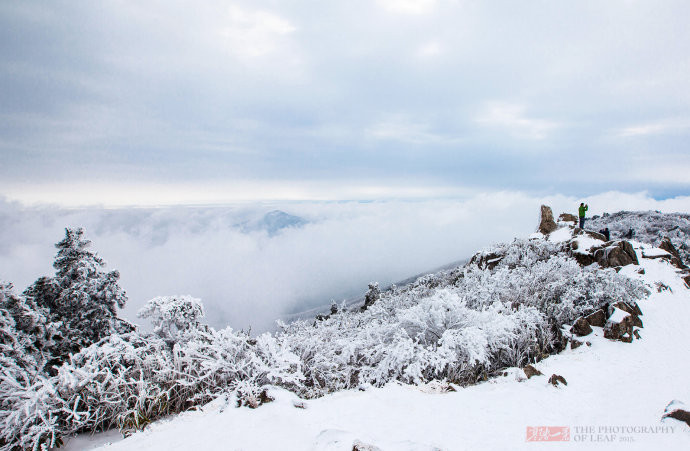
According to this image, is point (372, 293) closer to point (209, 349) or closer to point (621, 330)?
point (621, 330)

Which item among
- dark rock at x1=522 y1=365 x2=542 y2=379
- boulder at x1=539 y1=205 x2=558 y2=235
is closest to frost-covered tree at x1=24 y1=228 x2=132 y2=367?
dark rock at x1=522 y1=365 x2=542 y2=379

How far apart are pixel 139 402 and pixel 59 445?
30.4 inches

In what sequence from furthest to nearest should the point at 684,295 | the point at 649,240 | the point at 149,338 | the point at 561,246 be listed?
the point at 649,240 < the point at 561,246 < the point at 684,295 < the point at 149,338

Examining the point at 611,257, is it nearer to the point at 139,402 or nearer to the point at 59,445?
the point at 139,402

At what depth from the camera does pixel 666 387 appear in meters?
5.18

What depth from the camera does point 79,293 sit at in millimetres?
8633

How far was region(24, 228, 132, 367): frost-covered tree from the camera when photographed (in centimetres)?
856

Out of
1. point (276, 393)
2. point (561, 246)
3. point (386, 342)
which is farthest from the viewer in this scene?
point (561, 246)

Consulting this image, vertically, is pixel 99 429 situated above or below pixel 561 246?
below

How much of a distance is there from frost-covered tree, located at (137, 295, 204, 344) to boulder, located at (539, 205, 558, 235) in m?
15.7

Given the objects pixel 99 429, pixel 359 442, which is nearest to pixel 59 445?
pixel 99 429

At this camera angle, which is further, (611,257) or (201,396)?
(611,257)

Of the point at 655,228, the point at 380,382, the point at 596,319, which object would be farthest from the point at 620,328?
the point at 655,228

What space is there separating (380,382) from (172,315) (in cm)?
386
